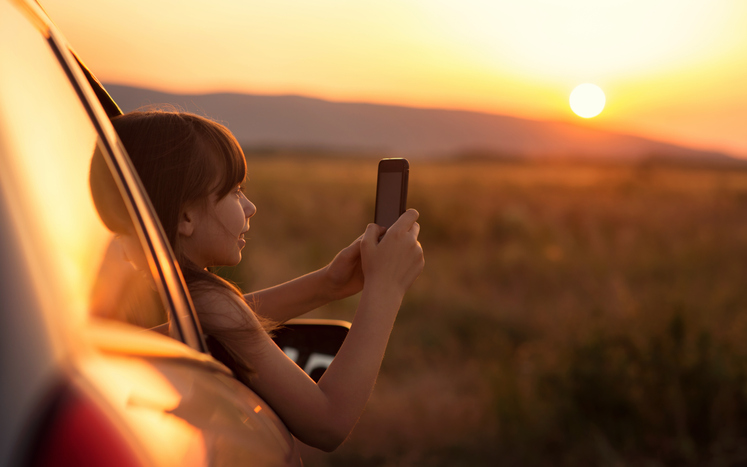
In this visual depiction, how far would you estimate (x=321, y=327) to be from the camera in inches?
85.7

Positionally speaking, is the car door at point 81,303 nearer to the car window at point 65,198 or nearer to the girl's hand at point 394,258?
the car window at point 65,198

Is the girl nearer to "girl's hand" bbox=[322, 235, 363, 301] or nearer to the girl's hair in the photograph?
the girl's hair

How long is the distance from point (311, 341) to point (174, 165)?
0.77m

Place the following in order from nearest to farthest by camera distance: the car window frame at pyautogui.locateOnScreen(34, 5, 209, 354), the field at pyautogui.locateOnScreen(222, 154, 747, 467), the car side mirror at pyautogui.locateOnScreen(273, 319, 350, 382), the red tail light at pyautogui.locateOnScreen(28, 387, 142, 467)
Answer: the red tail light at pyautogui.locateOnScreen(28, 387, 142, 467)
the car window frame at pyautogui.locateOnScreen(34, 5, 209, 354)
the car side mirror at pyautogui.locateOnScreen(273, 319, 350, 382)
the field at pyautogui.locateOnScreen(222, 154, 747, 467)

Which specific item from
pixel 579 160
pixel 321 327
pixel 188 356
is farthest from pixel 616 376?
pixel 579 160

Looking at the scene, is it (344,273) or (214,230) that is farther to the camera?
(344,273)

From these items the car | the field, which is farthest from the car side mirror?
the field

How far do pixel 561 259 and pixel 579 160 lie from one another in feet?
239

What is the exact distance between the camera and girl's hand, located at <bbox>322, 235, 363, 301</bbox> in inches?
87.7

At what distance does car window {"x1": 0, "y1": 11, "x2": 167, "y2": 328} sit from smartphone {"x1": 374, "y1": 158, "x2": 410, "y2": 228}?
0.92m

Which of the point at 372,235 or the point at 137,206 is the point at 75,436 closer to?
the point at 137,206

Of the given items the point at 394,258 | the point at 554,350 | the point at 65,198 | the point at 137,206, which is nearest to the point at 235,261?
the point at 394,258

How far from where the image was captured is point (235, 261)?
6.15 feet

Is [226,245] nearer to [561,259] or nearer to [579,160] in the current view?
[561,259]
